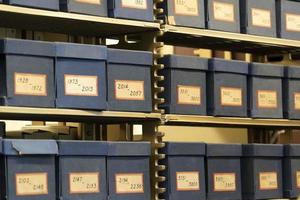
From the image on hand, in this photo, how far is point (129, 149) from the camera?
2465mm

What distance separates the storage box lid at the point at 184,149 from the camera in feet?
8.45

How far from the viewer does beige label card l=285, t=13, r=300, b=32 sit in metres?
3.03

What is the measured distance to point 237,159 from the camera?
2.78 meters

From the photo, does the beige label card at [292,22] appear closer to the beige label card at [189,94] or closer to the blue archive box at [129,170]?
the beige label card at [189,94]

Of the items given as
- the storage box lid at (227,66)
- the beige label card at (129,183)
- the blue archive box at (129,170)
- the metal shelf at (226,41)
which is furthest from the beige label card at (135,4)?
the beige label card at (129,183)

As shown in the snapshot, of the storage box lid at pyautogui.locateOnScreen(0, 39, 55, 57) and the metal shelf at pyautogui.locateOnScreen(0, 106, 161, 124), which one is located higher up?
the storage box lid at pyautogui.locateOnScreen(0, 39, 55, 57)

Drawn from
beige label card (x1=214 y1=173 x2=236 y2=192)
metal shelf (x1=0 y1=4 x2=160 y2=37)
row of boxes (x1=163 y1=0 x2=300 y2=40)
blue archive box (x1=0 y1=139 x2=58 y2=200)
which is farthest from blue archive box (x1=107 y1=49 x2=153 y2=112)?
beige label card (x1=214 y1=173 x2=236 y2=192)

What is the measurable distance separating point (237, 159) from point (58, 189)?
0.81 metres

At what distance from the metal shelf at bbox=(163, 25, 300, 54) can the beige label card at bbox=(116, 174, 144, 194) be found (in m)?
0.54

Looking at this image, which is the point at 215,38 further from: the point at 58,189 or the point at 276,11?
the point at 58,189

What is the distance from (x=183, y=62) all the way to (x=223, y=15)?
288 mm

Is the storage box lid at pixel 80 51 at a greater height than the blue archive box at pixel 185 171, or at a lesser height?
greater

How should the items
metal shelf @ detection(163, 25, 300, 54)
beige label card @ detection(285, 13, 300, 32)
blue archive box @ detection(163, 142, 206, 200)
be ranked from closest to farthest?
blue archive box @ detection(163, 142, 206, 200) → metal shelf @ detection(163, 25, 300, 54) → beige label card @ detection(285, 13, 300, 32)

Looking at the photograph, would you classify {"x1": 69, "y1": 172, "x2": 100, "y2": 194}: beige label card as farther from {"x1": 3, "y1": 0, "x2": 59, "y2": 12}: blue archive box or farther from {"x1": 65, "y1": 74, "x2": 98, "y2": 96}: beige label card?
{"x1": 3, "y1": 0, "x2": 59, "y2": 12}: blue archive box
